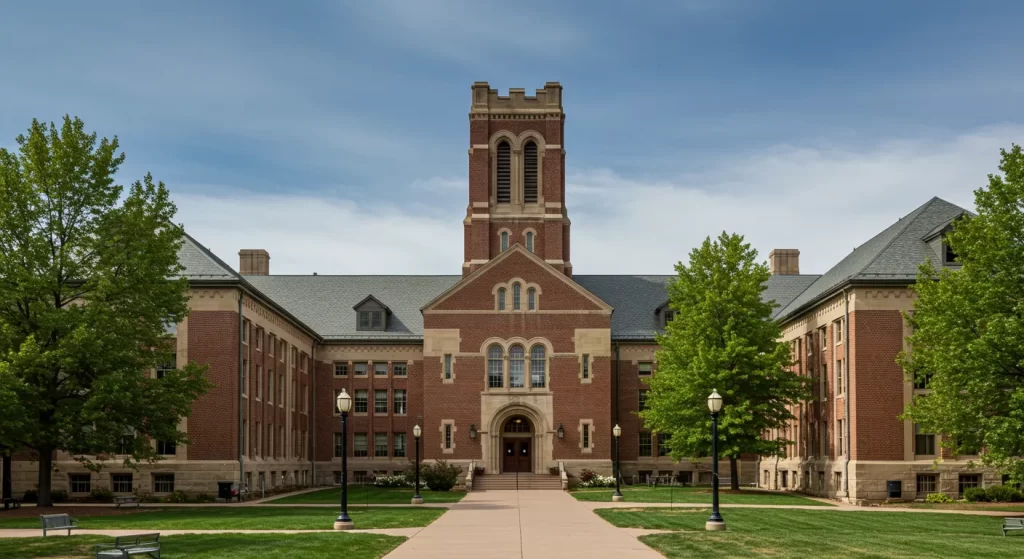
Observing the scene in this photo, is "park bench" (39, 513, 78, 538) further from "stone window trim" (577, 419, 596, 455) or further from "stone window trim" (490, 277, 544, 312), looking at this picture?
"stone window trim" (577, 419, 596, 455)

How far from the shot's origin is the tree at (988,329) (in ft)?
119

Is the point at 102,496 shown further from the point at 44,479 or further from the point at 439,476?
A: the point at 439,476

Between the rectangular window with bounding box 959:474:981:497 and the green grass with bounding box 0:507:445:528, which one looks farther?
the rectangular window with bounding box 959:474:981:497

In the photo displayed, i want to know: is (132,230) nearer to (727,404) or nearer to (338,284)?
(727,404)

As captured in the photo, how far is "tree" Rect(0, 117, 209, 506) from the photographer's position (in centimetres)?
3959

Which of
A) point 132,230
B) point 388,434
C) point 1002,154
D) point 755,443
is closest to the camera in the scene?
point 1002,154

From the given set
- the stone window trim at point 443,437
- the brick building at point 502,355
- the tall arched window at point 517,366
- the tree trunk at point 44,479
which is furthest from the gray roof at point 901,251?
the tree trunk at point 44,479

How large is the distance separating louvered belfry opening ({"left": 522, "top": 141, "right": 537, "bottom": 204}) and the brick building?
0.09 meters

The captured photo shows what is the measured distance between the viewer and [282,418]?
6425 centimetres

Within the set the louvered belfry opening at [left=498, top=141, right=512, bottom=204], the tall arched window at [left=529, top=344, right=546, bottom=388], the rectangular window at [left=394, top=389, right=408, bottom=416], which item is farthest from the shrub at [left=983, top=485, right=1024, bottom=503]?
the rectangular window at [left=394, top=389, right=408, bottom=416]

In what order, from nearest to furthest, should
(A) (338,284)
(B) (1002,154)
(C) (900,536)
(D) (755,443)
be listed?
(C) (900,536) → (B) (1002,154) → (D) (755,443) → (A) (338,284)

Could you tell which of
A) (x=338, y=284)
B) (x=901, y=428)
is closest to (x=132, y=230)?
(x=901, y=428)

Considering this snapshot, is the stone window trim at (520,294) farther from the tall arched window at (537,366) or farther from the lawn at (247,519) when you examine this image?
the lawn at (247,519)

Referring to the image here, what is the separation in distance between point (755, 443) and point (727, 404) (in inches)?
88.1
